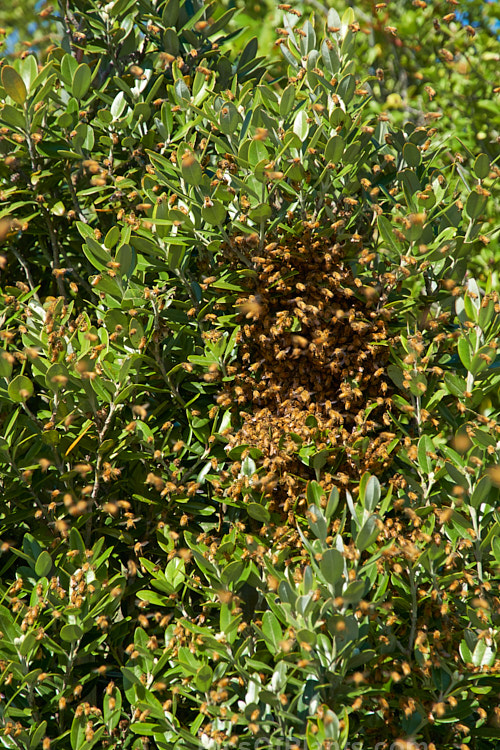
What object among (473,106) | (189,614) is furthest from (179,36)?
(473,106)

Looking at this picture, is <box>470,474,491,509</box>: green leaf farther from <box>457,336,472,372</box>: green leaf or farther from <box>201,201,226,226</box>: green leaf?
<box>201,201,226,226</box>: green leaf

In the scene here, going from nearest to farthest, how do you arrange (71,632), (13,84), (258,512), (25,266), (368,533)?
(368,533) → (71,632) → (258,512) → (13,84) → (25,266)

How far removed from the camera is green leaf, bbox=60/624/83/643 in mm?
1979

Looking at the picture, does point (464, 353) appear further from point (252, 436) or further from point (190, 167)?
point (190, 167)

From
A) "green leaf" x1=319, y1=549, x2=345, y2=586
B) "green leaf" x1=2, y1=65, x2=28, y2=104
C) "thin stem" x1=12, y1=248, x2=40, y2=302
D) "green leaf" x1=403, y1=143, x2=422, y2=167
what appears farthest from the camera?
"thin stem" x1=12, y1=248, x2=40, y2=302

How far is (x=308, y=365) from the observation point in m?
2.30

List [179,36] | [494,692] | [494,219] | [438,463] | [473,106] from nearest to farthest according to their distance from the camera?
[494,692], [438,463], [179,36], [494,219], [473,106]

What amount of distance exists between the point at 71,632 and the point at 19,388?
2.42ft

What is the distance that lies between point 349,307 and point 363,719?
1.28 m

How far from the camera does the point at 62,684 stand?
2160 mm

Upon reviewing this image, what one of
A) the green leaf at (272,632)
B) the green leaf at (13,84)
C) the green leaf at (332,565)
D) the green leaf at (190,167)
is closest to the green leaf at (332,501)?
the green leaf at (332,565)

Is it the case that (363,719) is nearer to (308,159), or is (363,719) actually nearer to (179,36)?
(308,159)

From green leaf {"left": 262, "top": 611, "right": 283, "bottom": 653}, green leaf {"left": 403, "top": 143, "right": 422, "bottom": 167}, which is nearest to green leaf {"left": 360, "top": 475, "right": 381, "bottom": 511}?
green leaf {"left": 262, "top": 611, "right": 283, "bottom": 653}

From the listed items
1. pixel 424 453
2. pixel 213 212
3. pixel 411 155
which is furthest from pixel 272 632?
pixel 411 155
